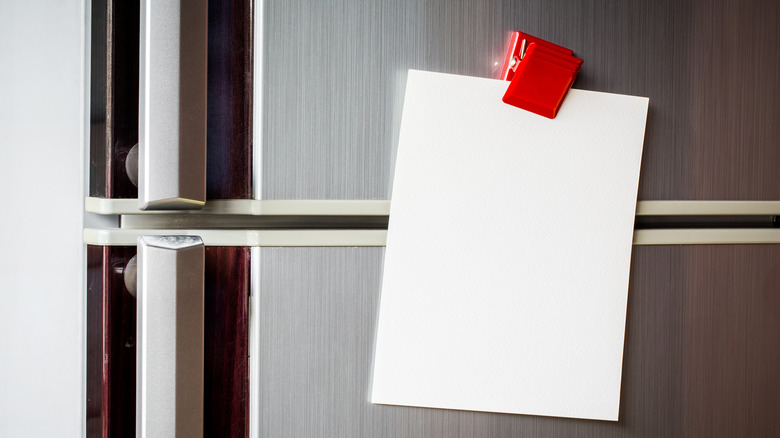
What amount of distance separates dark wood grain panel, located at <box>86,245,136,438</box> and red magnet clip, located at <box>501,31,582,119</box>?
0.39m

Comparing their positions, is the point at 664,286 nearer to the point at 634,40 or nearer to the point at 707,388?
the point at 707,388

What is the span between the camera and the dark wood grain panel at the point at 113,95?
43 cm

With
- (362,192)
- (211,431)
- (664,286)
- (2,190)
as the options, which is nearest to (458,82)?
(362,192)

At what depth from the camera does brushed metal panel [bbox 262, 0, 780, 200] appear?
1.44ft

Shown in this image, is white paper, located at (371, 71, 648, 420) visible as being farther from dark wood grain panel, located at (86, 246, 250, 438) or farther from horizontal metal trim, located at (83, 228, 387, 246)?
dark wood grain panel, located at (86, 246, 250, 438)

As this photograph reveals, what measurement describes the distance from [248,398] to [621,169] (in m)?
0.43

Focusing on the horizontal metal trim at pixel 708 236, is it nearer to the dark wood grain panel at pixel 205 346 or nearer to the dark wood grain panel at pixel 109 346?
the dark wood grain panel at pixel 205 346

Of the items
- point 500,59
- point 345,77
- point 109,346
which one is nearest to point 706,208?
point 500,59

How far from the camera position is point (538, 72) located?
1.47 feet

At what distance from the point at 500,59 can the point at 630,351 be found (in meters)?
0.32

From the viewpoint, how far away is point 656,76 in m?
0.48

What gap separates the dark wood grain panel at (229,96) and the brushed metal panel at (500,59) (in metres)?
0.02

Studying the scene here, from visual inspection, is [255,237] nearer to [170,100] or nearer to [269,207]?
[269,207]

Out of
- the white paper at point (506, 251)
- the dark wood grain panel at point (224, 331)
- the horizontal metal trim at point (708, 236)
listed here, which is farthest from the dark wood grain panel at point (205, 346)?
the horizontal metal trim at point (708, 236)
